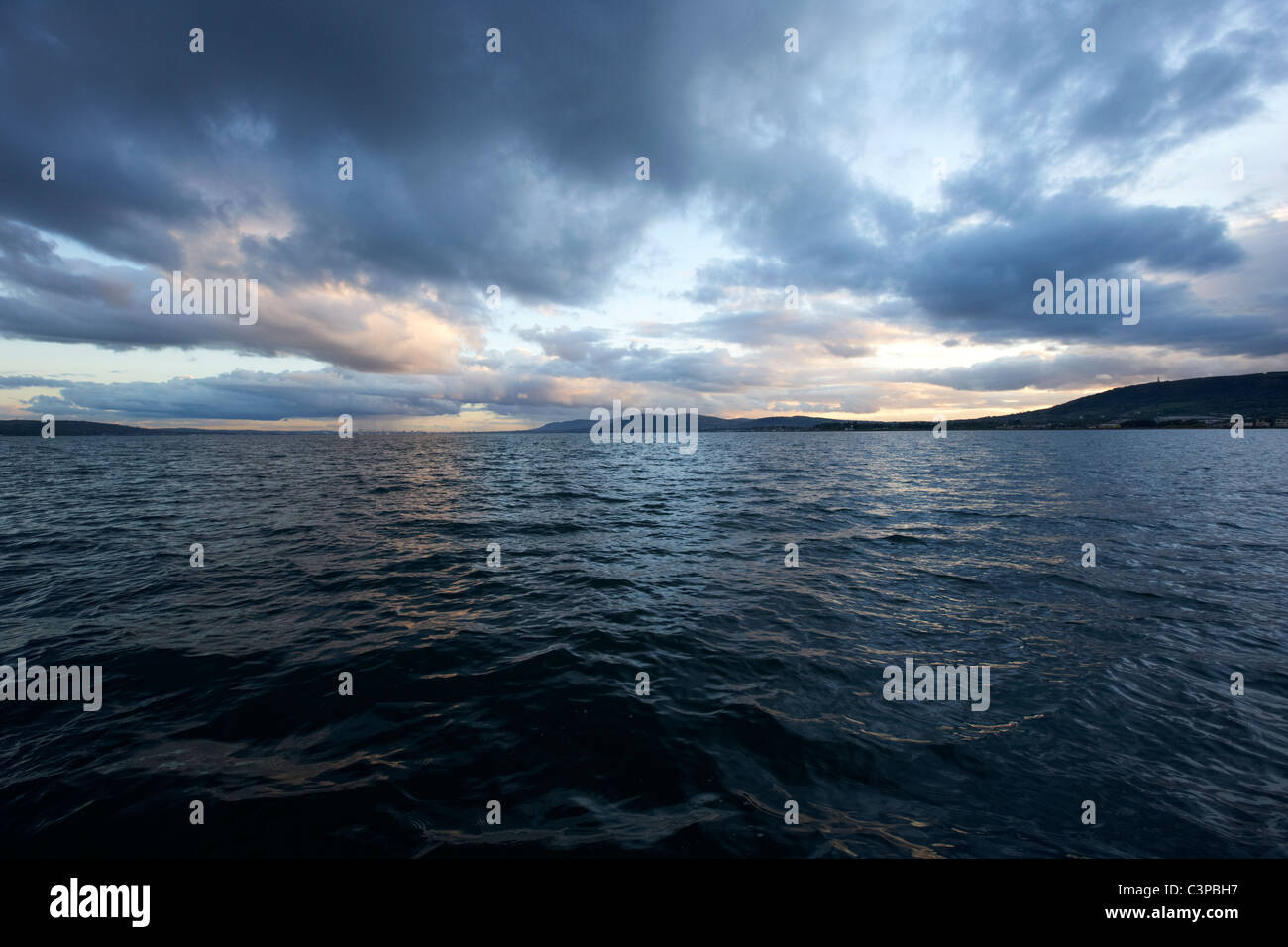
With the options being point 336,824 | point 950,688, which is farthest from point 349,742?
point 950,688

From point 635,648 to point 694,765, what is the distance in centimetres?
399

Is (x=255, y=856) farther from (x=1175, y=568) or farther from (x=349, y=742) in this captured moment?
(x=1175, y=568)

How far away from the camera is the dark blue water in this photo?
5988 millimetres

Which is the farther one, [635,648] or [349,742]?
[635,648]

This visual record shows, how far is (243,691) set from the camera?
8.93 meters

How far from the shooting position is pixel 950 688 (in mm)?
9352

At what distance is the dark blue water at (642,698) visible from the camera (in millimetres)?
5988

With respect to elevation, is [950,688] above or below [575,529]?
below

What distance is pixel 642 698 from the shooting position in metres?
8.95

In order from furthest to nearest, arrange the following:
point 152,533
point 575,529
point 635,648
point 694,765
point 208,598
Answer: point 575,529 < point 152,533 < point 208,598 < point 635,648 < point 694,765

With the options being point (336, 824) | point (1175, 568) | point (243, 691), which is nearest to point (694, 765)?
point (336, 824)
